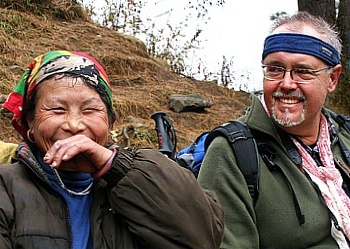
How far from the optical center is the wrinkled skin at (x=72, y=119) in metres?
2.14

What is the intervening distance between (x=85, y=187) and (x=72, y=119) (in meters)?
0.25

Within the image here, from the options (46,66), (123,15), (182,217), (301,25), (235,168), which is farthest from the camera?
(123,15)

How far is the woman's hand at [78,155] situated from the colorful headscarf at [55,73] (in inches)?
10.7

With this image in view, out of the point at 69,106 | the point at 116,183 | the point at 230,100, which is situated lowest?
the point at 230,100

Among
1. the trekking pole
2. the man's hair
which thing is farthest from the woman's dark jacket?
the trekking pole

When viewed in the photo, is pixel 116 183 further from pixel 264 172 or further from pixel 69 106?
pixel 264 172

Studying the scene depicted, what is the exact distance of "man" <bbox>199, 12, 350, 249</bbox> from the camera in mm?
2797

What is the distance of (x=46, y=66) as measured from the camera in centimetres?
229

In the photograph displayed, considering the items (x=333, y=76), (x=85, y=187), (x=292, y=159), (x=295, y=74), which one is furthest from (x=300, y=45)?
(x=85, y=187)

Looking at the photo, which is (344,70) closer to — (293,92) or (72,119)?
(293,92)

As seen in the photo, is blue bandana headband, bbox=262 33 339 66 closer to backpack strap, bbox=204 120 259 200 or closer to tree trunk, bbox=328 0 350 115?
backpack strap, bbox=204 120 259 200

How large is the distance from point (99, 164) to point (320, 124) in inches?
63.2

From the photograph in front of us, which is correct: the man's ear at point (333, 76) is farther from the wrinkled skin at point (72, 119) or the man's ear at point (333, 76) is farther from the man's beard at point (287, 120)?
the wrinkled skin at point (72, 119)

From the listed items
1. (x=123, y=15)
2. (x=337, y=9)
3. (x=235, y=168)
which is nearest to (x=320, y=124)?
(x=235, y=168)
